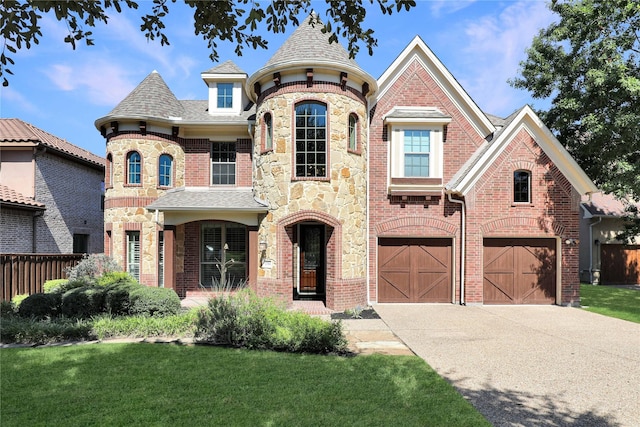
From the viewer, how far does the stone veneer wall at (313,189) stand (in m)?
11.4

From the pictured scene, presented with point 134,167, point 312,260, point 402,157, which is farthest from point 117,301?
point 402,157

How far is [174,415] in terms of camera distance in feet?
14.2

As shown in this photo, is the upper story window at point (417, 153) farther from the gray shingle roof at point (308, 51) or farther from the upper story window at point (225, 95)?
the upper story window at point (225, 95)

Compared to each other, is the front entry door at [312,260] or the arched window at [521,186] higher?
the arched window at [521,186]

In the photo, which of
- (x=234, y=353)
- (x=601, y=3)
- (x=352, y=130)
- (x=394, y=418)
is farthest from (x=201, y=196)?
(x=601, y=3)

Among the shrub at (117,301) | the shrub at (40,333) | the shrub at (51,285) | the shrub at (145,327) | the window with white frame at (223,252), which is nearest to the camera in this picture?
the shrub at (40,333)

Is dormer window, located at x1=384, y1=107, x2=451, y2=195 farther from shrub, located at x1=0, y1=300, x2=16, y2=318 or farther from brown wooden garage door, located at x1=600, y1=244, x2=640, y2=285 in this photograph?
brown wooden garage door, located at x1=600, y1=244, x2=640, y2=285

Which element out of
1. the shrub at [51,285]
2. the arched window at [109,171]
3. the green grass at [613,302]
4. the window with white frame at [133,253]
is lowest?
the green grass at [613,302]

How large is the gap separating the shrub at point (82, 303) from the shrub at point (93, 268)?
11.5ft

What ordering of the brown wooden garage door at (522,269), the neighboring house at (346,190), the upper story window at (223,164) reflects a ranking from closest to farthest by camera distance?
1. the neighboring house at (346,190)
2. the brown wooden garage door at (522,269)
3. the upper story window at (223,164)

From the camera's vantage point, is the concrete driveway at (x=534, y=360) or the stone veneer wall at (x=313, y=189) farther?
the stone veneer wall at (x=313, y=189)

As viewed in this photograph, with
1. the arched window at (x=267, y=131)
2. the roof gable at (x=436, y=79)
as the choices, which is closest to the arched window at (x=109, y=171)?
the arched window at (x=267, y=131)

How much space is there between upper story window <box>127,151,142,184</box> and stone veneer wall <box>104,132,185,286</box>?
0.52ft

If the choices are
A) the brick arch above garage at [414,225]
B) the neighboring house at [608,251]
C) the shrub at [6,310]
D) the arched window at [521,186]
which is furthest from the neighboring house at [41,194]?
the neighboring house at [608,251]
